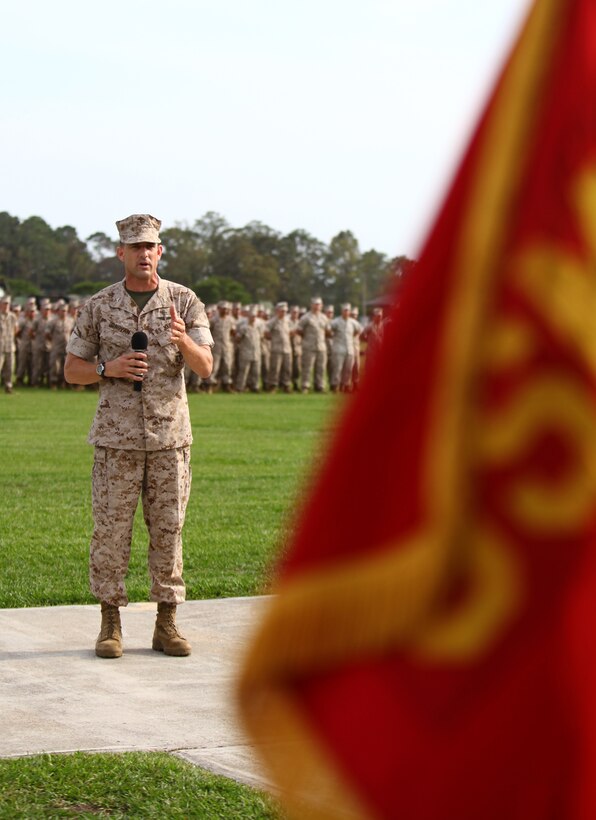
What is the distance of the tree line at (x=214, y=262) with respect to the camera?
10244cm

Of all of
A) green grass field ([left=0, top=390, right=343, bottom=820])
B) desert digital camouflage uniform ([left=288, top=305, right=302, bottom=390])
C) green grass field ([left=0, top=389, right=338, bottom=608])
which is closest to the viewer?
green grass field ([left=0, top=390, right=343, bottom=820])

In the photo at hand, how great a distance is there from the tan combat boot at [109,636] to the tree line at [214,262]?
8499 centimetres

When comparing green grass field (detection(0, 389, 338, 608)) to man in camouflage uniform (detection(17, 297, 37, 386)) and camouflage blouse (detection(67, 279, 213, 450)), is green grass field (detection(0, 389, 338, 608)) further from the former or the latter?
man in camouflage uniform (detection(17, 297, 37, 386))

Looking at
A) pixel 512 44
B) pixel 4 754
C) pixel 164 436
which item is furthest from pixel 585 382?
pixel 164 436

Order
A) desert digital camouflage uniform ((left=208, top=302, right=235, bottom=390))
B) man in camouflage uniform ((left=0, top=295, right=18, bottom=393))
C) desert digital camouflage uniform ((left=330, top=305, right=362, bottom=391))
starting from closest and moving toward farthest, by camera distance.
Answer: man in camouflage uniform ((left=0, top=295, right=18, bottom=393)), desert digital camouflage uniform ((left=208, top=302, right=235, bottom=390)), desert digital camouflage uniform ((left=330, top=305, right=362, bottom=391))

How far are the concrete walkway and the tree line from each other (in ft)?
276

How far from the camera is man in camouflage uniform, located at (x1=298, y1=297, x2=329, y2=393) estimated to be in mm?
41469

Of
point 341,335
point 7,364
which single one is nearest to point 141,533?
point 7,364

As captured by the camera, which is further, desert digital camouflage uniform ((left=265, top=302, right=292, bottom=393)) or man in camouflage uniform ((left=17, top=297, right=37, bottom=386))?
man in camouflage uniform ((left=17, top=297, right=37, bottom=386))

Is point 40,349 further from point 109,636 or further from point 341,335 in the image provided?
point 109,636

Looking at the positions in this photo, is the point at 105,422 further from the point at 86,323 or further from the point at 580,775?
the point at 580,775

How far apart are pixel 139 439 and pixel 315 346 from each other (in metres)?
34.1

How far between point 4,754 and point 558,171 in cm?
484

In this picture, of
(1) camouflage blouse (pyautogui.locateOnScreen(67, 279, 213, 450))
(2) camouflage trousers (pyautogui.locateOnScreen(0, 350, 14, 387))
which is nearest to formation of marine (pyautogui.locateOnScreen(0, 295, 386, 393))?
(2) camouflage trousers (pyautogui.locateOnScreen(0, 350, 14, 387))
